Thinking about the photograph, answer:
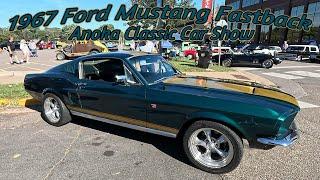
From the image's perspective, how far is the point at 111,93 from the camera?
4453 mm

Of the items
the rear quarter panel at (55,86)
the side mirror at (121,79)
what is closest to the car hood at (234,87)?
the side mirror at (121,79)

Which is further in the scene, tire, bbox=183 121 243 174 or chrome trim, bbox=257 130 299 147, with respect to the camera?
tire, bbox=183 121 243 174

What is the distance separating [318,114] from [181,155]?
4076mm

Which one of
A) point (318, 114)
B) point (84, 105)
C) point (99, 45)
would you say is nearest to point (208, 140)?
point (84, 105)

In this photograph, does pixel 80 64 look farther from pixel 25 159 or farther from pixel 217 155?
pixel 217 155

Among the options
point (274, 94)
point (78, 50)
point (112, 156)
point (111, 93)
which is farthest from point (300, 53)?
point (112, 156)

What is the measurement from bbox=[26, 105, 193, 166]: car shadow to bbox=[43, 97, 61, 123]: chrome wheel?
0.37 metres

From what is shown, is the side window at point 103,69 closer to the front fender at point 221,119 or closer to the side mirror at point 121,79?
the side mirror at point 121,79

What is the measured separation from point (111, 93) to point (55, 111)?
1690mm

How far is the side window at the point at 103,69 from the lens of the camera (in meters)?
4.69

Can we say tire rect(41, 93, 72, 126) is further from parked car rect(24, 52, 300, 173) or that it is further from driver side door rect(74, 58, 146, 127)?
driver side door rect(74, 58, 146, 127)

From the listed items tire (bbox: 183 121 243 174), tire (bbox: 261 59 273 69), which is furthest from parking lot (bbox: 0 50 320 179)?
tire (bbox: 261 59 273 69)

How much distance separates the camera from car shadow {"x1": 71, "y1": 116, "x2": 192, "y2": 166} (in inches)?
169

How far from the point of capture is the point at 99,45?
901 inches
